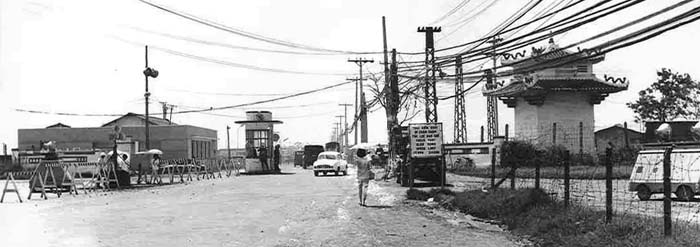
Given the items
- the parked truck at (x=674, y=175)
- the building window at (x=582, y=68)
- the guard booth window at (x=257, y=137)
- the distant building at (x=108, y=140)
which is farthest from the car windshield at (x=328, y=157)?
the parked truck at (x=674, y=175)

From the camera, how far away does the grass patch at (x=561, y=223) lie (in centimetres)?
1052

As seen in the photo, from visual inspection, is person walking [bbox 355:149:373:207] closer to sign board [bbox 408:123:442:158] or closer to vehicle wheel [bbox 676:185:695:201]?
sign board [bbox 408:123:442:158]

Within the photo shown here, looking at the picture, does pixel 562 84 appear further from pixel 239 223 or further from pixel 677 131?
pixel 239 223

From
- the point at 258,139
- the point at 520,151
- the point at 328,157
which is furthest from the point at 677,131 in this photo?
the point at 258,139

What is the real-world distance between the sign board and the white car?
17.7 m

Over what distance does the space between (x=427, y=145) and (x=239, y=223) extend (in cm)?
1376

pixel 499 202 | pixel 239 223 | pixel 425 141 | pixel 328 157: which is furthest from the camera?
pixel 328 157

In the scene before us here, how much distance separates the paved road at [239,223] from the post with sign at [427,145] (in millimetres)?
4901

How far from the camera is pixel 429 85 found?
36844 mm

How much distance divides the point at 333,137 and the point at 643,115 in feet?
373

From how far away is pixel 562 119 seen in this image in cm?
4694

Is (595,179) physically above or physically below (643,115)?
Result: below

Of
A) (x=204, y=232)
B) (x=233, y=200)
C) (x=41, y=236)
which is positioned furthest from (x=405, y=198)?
(x=41, y=236)

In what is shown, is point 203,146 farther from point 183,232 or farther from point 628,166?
point 183,232
